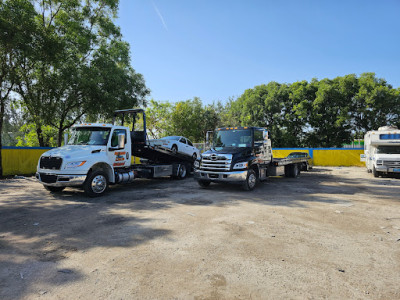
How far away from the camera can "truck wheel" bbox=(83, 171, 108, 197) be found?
866 cm

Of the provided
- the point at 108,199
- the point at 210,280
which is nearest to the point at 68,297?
the point at 210,280

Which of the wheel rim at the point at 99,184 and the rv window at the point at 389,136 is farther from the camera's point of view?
the rv window at the point at 389,136

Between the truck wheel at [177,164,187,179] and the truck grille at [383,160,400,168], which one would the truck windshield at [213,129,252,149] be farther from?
the truck grille at [383,160,400,168]

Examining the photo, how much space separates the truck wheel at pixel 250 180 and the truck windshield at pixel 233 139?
1164mm

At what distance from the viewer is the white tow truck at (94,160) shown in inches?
330

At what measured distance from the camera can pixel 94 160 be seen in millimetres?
8836

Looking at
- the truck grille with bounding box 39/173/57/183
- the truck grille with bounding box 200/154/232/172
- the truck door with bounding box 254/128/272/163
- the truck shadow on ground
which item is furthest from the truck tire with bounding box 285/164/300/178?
the truck grille with bounding box 39/173/57/183

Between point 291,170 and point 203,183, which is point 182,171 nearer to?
point 203,183

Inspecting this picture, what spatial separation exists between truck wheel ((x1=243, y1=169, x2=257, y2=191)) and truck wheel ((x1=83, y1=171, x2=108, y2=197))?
5.24m

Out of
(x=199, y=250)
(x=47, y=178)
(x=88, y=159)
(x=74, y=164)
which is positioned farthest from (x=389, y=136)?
(x=47, y=178)

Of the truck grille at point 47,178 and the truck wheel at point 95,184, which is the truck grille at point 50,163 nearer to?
the truck grille at point 47,178

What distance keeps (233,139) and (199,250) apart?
7081 mm

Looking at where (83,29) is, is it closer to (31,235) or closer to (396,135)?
(31,235)

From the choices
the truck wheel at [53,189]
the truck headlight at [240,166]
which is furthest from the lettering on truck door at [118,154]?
the truck headlight at [240,166]
